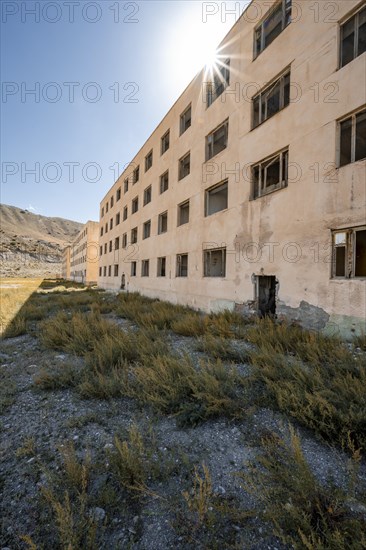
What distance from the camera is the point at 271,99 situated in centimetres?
866

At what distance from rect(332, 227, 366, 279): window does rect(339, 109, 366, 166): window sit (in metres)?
1.79

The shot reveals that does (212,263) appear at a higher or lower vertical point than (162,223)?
lower

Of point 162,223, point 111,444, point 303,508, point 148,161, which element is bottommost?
point 111,444

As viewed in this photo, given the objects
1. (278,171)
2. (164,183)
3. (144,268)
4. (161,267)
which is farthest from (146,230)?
(278,171)

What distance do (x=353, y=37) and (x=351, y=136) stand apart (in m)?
2.82

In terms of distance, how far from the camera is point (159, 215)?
15.8 meters

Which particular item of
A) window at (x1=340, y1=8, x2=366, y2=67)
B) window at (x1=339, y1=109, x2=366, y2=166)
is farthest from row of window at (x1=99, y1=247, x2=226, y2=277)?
window at (x1=340, y1=8, x2=366, y2=67)

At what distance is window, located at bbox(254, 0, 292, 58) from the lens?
791cm

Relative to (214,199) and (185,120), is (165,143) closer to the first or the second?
(185,120)

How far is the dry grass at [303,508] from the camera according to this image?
1.65 meters

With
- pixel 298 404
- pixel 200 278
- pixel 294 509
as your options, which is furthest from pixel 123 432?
pixel 200 278

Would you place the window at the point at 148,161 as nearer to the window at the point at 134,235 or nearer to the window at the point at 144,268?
the window at the point at 134,235

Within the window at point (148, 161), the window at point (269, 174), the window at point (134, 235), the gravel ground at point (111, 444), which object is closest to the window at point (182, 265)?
the window at point (269, 174)

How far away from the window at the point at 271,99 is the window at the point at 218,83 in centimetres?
235
